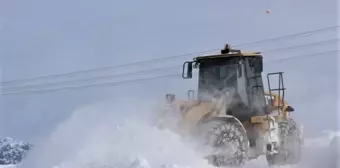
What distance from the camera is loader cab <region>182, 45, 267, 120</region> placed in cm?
838

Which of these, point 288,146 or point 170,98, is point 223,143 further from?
point 288,146

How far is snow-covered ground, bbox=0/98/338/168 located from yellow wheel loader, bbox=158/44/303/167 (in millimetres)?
312

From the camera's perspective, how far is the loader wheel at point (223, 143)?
7387mm

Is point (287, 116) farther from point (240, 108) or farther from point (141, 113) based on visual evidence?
point (141, 113)

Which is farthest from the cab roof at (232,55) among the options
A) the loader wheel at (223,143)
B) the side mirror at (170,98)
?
the loader wheel at (223,143)

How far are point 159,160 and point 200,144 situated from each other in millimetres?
797

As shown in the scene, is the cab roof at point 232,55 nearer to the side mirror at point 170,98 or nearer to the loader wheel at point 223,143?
the side mirror at point 170,98

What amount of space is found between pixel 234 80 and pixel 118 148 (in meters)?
2.39

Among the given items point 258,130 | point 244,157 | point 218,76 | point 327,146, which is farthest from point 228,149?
point 327,146

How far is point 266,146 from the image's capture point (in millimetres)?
8242

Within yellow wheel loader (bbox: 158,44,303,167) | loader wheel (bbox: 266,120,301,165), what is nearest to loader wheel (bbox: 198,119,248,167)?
yellow wheel loader (bbox: 158,44,303,167)

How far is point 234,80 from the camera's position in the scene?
8391 mm

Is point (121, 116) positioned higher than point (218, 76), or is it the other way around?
point (218, 76)

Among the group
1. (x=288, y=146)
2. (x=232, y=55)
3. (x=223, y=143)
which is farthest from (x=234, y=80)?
(x=288, y=146)
